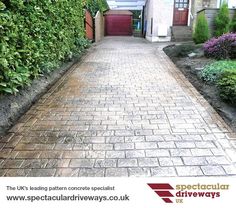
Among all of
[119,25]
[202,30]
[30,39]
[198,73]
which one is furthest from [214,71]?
[119,25]

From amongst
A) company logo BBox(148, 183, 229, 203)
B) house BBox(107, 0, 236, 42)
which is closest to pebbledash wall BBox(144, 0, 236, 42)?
house BBox(107, 0, 236, 42)

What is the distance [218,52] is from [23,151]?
20.3 feet

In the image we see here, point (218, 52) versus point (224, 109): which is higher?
point (218, 52)

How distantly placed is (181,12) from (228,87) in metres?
12.1

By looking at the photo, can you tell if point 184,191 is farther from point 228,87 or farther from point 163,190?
point 228,87

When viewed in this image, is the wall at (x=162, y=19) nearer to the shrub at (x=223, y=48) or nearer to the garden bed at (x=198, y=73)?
the garden bed at (x=198, y=73)

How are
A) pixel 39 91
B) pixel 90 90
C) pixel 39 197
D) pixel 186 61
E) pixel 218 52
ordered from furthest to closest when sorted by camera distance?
pixel 186 61, pixel 218 52, pixel 90 90, pixel 39 91, pixel 39 197

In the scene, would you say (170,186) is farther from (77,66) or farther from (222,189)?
(77,66)

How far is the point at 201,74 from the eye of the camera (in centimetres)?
631

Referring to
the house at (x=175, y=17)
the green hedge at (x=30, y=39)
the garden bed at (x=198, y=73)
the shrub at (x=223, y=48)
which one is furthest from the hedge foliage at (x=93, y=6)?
the shrub at (x=223, y=48)

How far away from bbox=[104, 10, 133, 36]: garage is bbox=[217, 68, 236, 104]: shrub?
19.9 m

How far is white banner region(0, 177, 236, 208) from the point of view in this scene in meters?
2.27

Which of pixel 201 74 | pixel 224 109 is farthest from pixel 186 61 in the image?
pixel 224 109

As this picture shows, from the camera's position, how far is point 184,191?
2371mm
